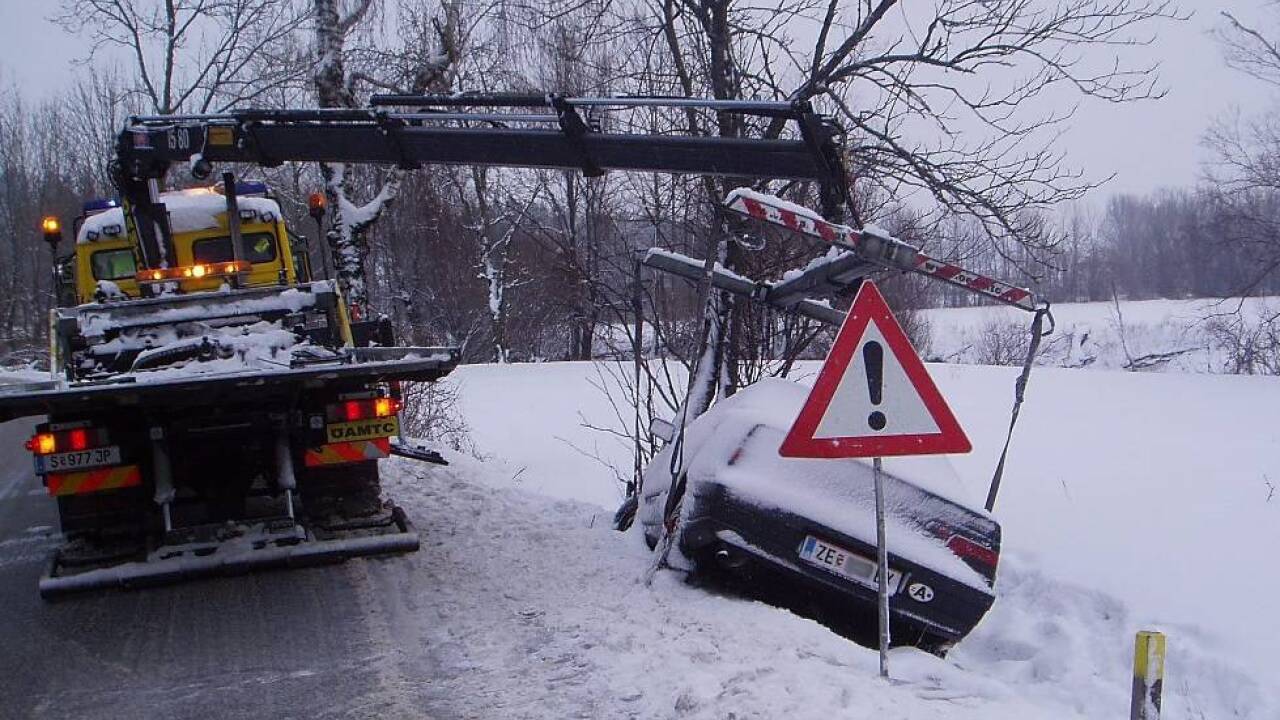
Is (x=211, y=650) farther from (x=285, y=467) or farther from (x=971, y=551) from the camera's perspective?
(x=971, y=551)

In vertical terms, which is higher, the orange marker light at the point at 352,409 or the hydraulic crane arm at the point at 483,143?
the hydraulic crane arm at the point at 483,143

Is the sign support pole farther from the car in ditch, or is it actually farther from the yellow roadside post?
the yellow roadside post

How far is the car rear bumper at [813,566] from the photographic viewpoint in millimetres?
5570

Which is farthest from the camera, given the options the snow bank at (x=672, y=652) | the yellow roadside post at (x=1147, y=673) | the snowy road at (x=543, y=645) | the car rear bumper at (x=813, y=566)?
the car rear bumper at (x=813, y=566)

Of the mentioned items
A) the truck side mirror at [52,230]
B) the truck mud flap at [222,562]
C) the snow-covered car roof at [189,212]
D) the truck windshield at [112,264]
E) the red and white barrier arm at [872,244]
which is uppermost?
the snow-covered car roof at [189,212]

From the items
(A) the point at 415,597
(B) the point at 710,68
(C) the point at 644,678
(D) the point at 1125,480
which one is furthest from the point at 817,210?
(C) the point at 644,678

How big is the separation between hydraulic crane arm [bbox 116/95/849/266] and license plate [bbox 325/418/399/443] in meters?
1.90

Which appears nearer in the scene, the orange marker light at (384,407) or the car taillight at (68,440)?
the car taillight at (68,440)

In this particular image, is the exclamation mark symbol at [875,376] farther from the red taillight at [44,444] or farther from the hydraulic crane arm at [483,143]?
the red taillight at [44,444]

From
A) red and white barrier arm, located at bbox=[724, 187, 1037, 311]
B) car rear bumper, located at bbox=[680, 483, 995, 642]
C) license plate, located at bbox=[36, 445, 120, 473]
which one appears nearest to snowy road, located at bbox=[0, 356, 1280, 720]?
car rear bumper, located at bbox=[680, 483, 995, 642]

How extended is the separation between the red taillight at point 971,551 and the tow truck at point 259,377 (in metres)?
2.56

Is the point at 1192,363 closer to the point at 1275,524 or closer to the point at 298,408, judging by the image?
the point at 1275,524

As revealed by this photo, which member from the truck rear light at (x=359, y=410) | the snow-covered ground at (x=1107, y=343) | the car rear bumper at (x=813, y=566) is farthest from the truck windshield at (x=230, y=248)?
the snow-covered ground at (x=1107, y=343)

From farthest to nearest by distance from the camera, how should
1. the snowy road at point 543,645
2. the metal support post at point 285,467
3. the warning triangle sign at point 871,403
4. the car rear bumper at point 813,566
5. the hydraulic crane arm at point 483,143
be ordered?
the metal support post at point 285,467 → the hydraulic crane arm at point 483,143 → the car rear bumper at point 813,566 → the warning triangle sign at point 871,403 → the snowy road at point 543,645
